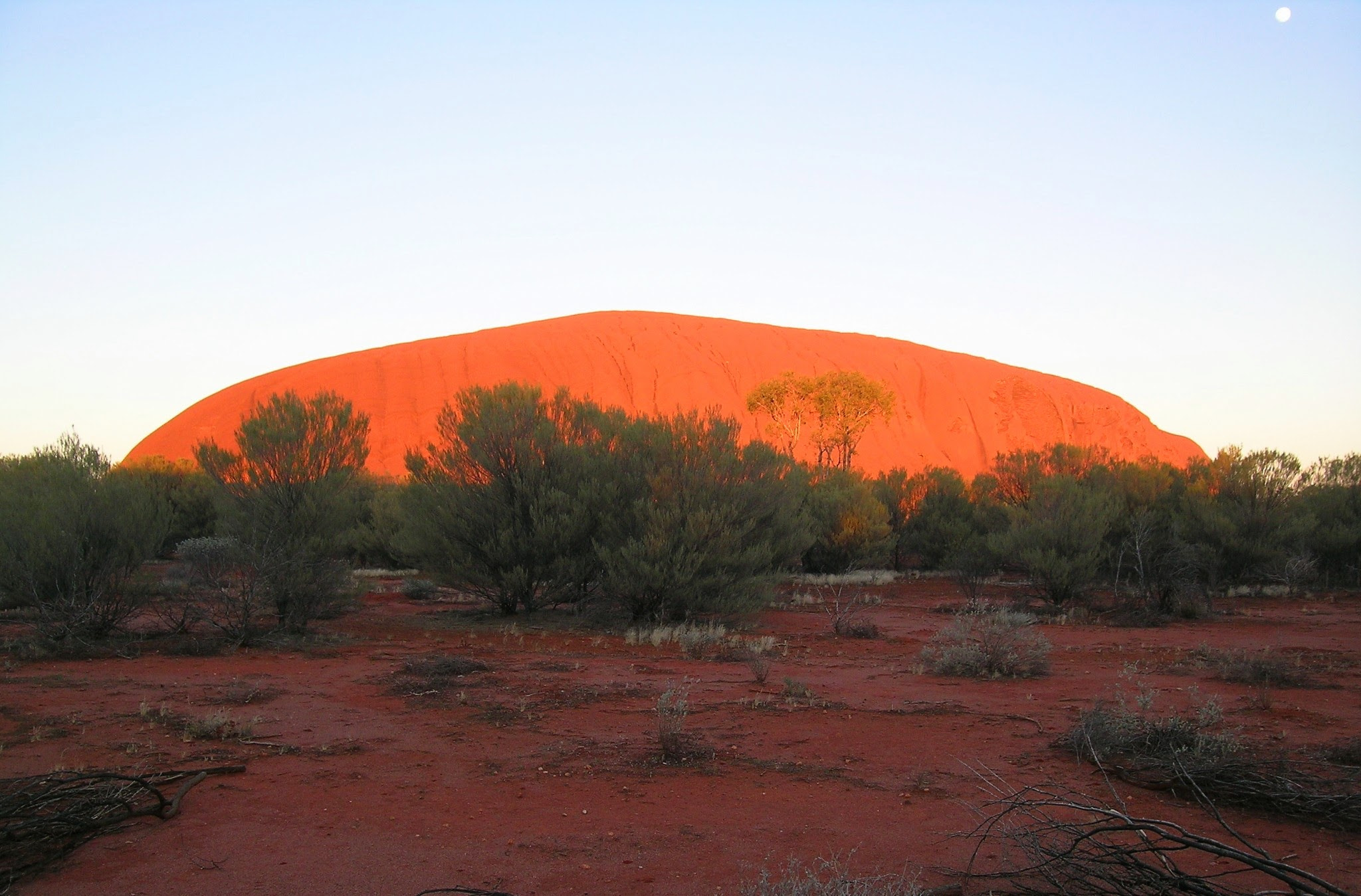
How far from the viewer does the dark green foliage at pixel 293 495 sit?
1408cm

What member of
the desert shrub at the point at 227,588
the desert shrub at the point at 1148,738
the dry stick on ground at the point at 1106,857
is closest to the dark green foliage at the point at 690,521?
the desert shrub at the point at 227,588

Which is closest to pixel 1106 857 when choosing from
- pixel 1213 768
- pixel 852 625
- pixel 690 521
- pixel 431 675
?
pixel 1213 768

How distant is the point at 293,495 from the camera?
14.9m

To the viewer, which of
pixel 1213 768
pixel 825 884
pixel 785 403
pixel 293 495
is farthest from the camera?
pixel 785 403

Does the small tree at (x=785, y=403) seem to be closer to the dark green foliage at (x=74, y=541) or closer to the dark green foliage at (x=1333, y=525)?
the dark green foliage at (x=1333, y=525)

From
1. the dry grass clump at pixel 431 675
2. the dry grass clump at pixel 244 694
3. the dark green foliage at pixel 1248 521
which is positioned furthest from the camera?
the dark green foliage at pixel 1248 521

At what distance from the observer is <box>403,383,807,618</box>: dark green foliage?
15828mm

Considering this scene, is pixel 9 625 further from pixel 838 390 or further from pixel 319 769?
pixel 838 390

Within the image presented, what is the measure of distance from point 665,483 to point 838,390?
99.2ft

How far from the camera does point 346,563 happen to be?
1476cm

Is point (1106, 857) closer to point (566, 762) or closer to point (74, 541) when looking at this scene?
point (566, 762)

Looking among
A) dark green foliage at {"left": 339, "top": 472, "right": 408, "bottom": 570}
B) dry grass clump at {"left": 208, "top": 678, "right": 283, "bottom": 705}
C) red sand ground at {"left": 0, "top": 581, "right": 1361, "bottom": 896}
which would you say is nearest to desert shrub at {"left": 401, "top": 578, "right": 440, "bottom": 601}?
dark green foliage at {"left": 339, "top": 472, "right": 408, "bottom": 570}

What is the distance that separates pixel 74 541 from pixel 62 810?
8.62 metres

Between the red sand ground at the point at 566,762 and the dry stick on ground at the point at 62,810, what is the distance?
0.12 metres
